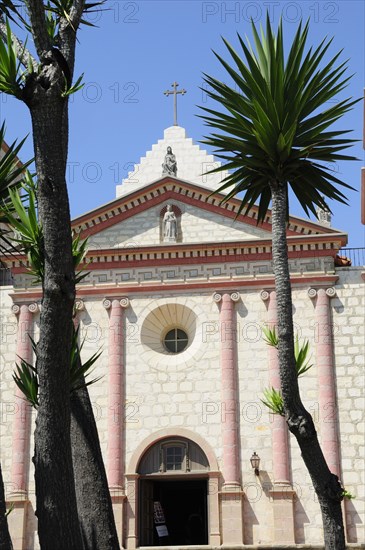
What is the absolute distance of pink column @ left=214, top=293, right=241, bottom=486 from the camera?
24.3 m

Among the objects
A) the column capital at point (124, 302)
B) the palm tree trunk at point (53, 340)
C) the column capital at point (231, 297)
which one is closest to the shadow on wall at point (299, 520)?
the column capital at point (231, 297)

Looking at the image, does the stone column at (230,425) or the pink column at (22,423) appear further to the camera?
the pink column at (22,423)

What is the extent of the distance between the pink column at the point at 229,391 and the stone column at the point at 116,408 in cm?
292

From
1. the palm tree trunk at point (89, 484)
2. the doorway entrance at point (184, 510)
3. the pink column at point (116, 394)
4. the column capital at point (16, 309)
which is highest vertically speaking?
the column capital at point (16, 309)

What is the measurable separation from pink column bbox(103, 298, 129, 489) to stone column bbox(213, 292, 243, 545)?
2917 mm

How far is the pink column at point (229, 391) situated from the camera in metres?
24.3

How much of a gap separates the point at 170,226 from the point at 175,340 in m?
3.45

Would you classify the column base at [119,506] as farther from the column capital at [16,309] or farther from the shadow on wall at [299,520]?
the column capital at [16,309]

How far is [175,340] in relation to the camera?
26.3 metres

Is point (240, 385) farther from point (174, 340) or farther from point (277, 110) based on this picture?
point (277, 110)

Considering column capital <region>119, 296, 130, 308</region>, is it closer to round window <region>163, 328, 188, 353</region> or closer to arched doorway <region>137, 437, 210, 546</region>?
round window <region>163, 328, 188, 353</region>

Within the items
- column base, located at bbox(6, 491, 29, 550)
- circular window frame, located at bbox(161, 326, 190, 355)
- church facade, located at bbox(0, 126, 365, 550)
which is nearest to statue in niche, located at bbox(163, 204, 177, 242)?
church facade, located at bbox(0, 126, 365, 550)

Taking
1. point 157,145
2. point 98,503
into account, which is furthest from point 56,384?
point 157,145

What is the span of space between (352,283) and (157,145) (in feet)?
43.1
